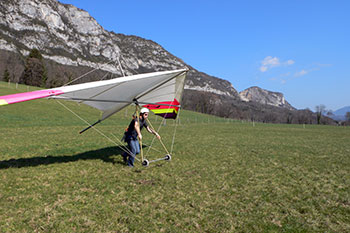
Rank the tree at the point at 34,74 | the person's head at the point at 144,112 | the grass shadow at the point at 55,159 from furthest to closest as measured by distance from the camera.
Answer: the tree at the point at 34,74
the person's head at the point at 144,112
the grass shadow at the point at 55,159

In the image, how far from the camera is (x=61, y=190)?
18.3 ft

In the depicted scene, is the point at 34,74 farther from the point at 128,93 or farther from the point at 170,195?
the point at 170,195

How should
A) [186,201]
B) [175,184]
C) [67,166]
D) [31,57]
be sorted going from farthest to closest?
[31,57]
[67,166]
[175,184]
[186,201]

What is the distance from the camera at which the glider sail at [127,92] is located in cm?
580

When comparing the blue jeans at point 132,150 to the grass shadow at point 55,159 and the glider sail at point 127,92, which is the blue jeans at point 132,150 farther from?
the glider sail at point 127,92

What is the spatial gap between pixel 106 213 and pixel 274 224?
3200 millimetres

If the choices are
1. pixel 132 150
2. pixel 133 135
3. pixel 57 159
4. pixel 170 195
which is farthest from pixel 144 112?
pixel 57 159

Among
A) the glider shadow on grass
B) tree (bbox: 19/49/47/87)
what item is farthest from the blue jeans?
tree (bbox: 19/49/47/87)

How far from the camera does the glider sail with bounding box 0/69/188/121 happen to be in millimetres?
5796

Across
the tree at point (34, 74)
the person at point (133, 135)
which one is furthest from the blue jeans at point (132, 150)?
the tree at point (34, 74)

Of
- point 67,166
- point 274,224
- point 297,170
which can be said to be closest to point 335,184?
point 297,170

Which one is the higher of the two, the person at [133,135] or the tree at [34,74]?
the tree at [34,74]

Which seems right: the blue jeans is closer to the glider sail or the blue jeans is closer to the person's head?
the person's head

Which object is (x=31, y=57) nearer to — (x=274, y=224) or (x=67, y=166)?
(x=67, y=166)
